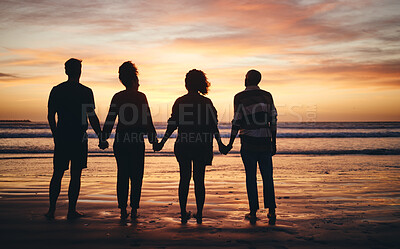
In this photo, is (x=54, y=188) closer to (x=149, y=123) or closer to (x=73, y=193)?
(x=73, y=193)

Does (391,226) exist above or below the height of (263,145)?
below

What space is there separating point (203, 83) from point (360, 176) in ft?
20.8

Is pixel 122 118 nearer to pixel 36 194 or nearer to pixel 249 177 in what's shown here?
pixel 249 177

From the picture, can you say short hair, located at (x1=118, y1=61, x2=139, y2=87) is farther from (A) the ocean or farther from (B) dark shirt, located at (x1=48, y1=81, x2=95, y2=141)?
(A) the ocean

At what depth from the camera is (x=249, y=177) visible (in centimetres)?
505

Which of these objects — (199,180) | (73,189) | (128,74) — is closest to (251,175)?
→ (199,180)

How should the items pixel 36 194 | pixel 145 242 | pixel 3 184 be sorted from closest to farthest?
pixel 145 242, pixel 36 194, pixel 3 184

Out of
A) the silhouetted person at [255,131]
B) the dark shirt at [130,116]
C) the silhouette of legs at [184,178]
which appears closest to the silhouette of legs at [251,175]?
the silhouetted person at [255,131]

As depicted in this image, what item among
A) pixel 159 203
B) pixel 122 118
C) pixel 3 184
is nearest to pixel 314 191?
pixel 159 203

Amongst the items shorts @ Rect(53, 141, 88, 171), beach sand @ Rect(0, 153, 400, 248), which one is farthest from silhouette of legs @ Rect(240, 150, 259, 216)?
shorts @ Rect(53, 141, 88, 171)

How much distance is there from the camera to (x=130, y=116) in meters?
4.84

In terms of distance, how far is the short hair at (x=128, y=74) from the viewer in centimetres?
499

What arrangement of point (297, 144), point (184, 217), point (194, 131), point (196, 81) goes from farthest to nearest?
point (297, 144) < point (196, 81) < point (194, 131) < point (184, 217)

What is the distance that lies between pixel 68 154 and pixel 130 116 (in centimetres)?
98
